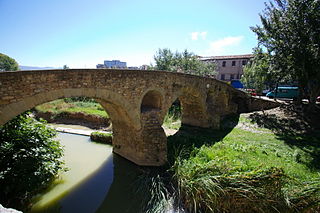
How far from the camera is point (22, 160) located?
4820mm

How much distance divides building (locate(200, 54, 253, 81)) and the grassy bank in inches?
983

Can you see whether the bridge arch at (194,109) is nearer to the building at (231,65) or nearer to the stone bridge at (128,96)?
the stone bridge at (128,96)

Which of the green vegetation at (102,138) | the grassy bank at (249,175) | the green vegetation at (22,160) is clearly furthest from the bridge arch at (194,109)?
the green vegetation at (22,160)

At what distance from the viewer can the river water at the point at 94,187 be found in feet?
19.4

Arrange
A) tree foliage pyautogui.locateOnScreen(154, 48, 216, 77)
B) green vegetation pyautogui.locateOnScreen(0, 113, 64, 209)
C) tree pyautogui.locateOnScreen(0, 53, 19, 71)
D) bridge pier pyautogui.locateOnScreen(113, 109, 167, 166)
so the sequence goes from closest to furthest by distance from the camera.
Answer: green vegetation pyautogui.locateOnScreen(0, 113, 64, 209), bridge pier pyautogui.locateOnScreen(113, 109, 167, 166), tree foliage pyautogui.locateOnScreen(154, 48, 216, 77), tree pyautogui.locateOnScreen(0, 53, 19, 71)

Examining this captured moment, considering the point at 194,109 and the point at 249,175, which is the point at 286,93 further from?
the point at 249,175

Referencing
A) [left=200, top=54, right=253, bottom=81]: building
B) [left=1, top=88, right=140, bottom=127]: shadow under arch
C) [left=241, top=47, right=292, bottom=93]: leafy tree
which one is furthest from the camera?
[left=200, top=54, right=253, bottom=81]: building

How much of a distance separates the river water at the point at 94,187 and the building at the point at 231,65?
31.0 meters

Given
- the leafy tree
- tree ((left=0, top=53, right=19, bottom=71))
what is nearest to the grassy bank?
the leafy tree

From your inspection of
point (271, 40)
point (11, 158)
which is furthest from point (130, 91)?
point (271, 40)

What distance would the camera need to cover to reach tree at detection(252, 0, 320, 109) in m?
11.2

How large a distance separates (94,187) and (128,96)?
4.38 metres

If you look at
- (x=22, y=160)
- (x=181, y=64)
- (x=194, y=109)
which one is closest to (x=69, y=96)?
(x=22, y=160)

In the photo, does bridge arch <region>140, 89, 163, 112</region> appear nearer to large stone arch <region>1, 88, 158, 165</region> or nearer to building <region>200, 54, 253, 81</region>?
large stone arch <region>1, 88, 158, 165</region>
